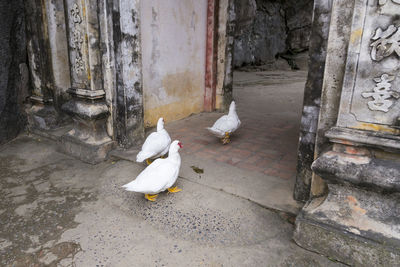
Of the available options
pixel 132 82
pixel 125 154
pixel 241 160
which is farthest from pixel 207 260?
pixel 132 82

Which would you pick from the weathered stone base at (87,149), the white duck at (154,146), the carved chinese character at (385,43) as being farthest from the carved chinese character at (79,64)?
the carved chinese character at (385,43)

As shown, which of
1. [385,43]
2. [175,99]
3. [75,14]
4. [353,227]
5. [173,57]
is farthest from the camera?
[175,99]

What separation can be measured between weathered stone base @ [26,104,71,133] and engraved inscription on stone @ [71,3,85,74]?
1377 mm

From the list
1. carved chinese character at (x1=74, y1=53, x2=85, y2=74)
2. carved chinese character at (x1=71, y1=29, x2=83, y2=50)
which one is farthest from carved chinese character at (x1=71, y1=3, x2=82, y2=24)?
carved chinese character at (x1=74, y1=53, x2=85, y2=74)

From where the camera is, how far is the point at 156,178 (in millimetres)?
3117

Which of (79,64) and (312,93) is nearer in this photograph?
(312,93)

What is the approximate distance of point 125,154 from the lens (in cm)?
451

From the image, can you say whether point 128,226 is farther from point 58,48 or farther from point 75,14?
point 58,48

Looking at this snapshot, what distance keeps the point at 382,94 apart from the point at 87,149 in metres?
3.73

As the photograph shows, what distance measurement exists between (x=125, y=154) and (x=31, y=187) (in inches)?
51.3

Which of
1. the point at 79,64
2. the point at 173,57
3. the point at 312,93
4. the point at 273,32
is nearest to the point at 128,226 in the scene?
the point at 312,93

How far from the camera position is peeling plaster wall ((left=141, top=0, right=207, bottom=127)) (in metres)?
5.32

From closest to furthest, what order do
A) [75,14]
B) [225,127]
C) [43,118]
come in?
[75,14], [225,127], [43,118]

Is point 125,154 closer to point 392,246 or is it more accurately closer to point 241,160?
point 241,160
